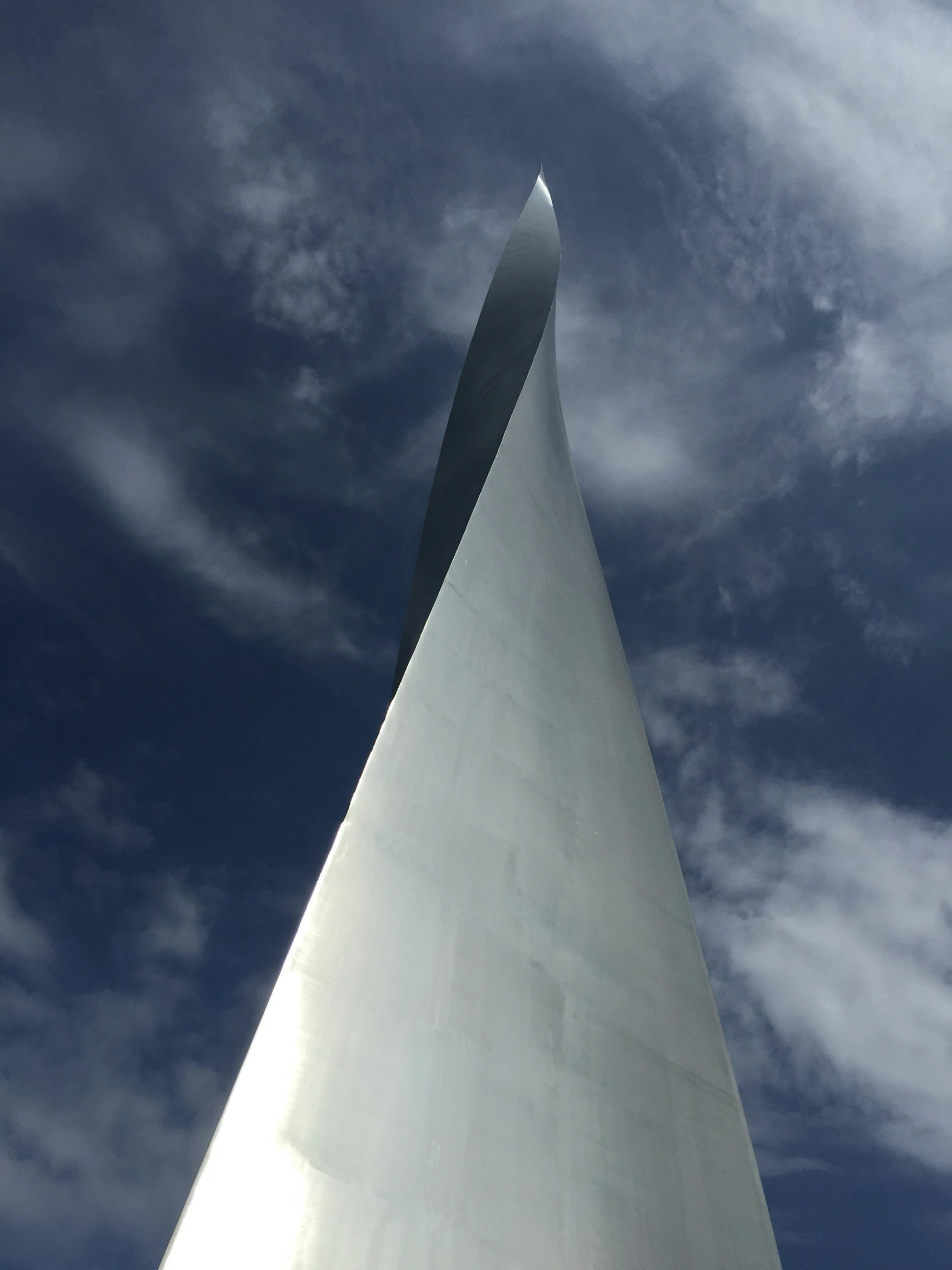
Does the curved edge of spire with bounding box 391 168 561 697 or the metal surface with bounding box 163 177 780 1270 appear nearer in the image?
the metal surface with bounding box 163 177 780 1270

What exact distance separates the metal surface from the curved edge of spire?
218 inches

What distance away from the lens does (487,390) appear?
1727 cm

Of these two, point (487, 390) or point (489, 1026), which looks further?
point (487, 390)

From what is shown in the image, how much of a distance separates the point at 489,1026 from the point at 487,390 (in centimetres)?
1347

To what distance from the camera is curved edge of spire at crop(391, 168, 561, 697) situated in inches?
626

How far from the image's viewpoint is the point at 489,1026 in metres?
5.94

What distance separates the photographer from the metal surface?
4418 mm

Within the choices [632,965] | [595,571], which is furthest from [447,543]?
[632,965]

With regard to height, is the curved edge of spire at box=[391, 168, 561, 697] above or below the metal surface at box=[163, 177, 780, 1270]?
above

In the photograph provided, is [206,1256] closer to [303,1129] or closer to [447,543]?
[303,1129]

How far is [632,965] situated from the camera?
25.6 feet

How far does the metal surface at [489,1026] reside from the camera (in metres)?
4.42

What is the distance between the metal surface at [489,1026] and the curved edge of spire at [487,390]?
5.53 metres

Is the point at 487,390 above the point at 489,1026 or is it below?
above
